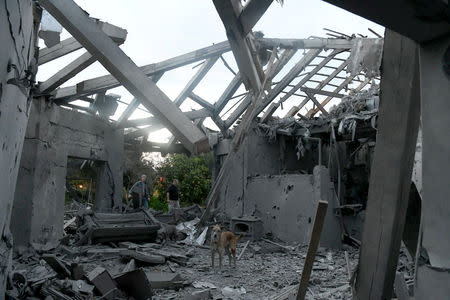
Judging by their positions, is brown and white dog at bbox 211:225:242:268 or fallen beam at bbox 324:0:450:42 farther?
brown and white dog at bbox 211:225:242:268

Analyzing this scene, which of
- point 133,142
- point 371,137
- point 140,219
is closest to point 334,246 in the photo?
point 371,137

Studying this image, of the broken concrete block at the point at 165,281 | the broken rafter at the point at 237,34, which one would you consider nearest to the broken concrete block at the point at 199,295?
the broken concrete block at the point at 165,281

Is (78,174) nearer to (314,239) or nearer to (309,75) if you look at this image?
(309,75)

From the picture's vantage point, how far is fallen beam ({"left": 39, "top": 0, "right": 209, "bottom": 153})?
2.29 metres

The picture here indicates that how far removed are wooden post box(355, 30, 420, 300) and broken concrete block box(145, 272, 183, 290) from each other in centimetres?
413

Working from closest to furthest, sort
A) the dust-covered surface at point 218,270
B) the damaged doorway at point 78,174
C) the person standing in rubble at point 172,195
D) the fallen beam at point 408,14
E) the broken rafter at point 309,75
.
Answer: the fallen beam at point 408,14 < the dust-covered surface at point 218,270 < the broken rafter at point 309,75 < the person standing in rubble at point 172,195 < the damaged doorway at point 78,174

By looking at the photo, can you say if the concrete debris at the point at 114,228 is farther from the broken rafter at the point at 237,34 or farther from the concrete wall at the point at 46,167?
the broken rafter at the point at 237,34

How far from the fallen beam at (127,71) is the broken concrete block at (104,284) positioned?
3.28 meters

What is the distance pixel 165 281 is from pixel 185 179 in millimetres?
14720

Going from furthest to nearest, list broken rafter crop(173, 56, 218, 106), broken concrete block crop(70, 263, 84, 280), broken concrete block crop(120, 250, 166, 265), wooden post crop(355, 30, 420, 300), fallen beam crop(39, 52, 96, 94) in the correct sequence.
A: broken rafter crop(173, 56, 218, 106) < broken concrete block crop(120, 250, 166, 265) < fallen beam crop(39, 52, 96, 94) < broken concrete block crop(70, 263, 84, 280) < wooden post crop(355, 30, 420, 300)

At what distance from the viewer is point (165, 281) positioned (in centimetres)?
556

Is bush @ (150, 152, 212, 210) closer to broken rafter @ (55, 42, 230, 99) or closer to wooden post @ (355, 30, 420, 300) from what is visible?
broken rafter @ (55, 42, 230, 99)

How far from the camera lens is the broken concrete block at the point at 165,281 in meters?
5.48

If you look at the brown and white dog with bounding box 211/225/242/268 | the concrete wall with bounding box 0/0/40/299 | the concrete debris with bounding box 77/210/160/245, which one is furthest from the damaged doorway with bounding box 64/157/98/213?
the concrete wall with bounding box 0/0/40/299
